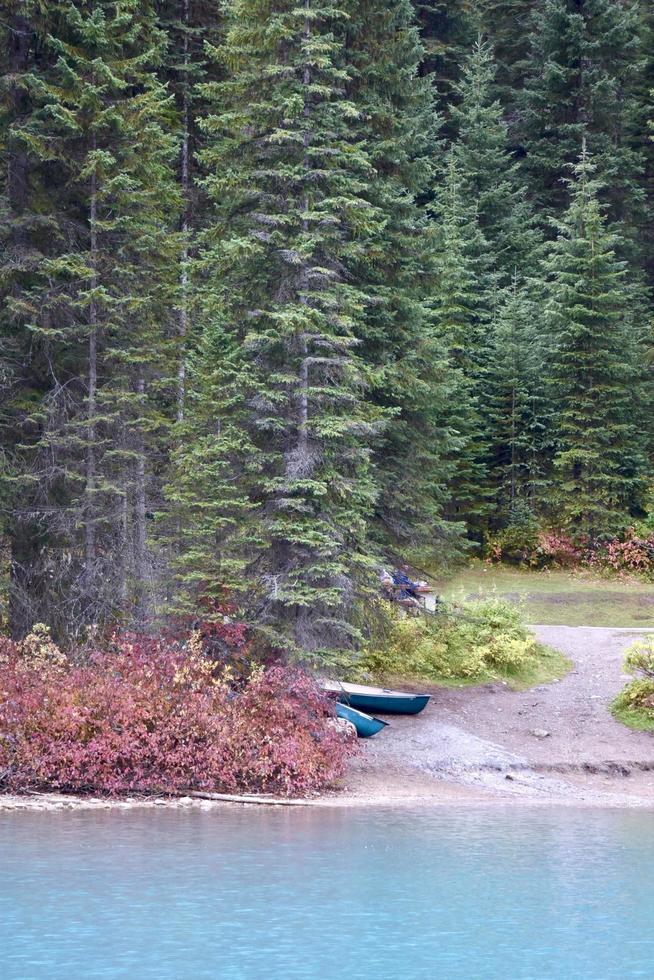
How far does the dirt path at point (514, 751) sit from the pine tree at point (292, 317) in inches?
88.2

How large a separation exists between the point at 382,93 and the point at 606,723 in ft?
46.2

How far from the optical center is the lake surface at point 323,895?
1003 centimetres

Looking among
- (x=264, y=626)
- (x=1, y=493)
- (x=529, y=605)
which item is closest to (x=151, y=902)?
(x=264, y=626)

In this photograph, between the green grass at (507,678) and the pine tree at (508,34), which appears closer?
the green grass at (507,678)

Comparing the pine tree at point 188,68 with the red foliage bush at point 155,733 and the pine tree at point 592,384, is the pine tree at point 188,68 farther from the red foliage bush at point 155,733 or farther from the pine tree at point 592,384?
the red foliage bush at point 155,733

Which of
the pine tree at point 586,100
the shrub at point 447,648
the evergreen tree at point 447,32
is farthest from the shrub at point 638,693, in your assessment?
the evergreen tree at point 447,32

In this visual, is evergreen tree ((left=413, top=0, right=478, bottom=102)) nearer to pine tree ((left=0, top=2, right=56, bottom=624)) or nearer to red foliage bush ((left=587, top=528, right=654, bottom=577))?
red foliage bush ((left=587, top=528, right=654, bottom=577))

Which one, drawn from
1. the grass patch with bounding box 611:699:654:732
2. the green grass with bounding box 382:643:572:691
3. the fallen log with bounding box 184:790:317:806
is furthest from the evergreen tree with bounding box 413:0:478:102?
the fallen log with bounding box 184:790:317:806

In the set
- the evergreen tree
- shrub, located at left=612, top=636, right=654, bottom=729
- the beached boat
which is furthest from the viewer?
the evergreen tree

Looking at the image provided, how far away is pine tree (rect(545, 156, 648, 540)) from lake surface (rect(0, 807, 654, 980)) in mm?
21456

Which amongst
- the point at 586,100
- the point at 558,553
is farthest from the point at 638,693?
the point at 586,100

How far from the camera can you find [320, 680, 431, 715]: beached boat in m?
20.1

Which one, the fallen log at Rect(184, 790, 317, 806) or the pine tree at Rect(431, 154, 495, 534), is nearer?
the fallen log at Rect(184, 790, 317, 806)

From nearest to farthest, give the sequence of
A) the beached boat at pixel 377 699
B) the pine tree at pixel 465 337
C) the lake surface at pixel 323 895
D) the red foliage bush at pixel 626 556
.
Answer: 1. the lake surface at pixel 323 895
2. the beached boat at pixel 377 699
3. the red foliage bush at pixel 626 556
4. the pine tree at pixel 465 337
